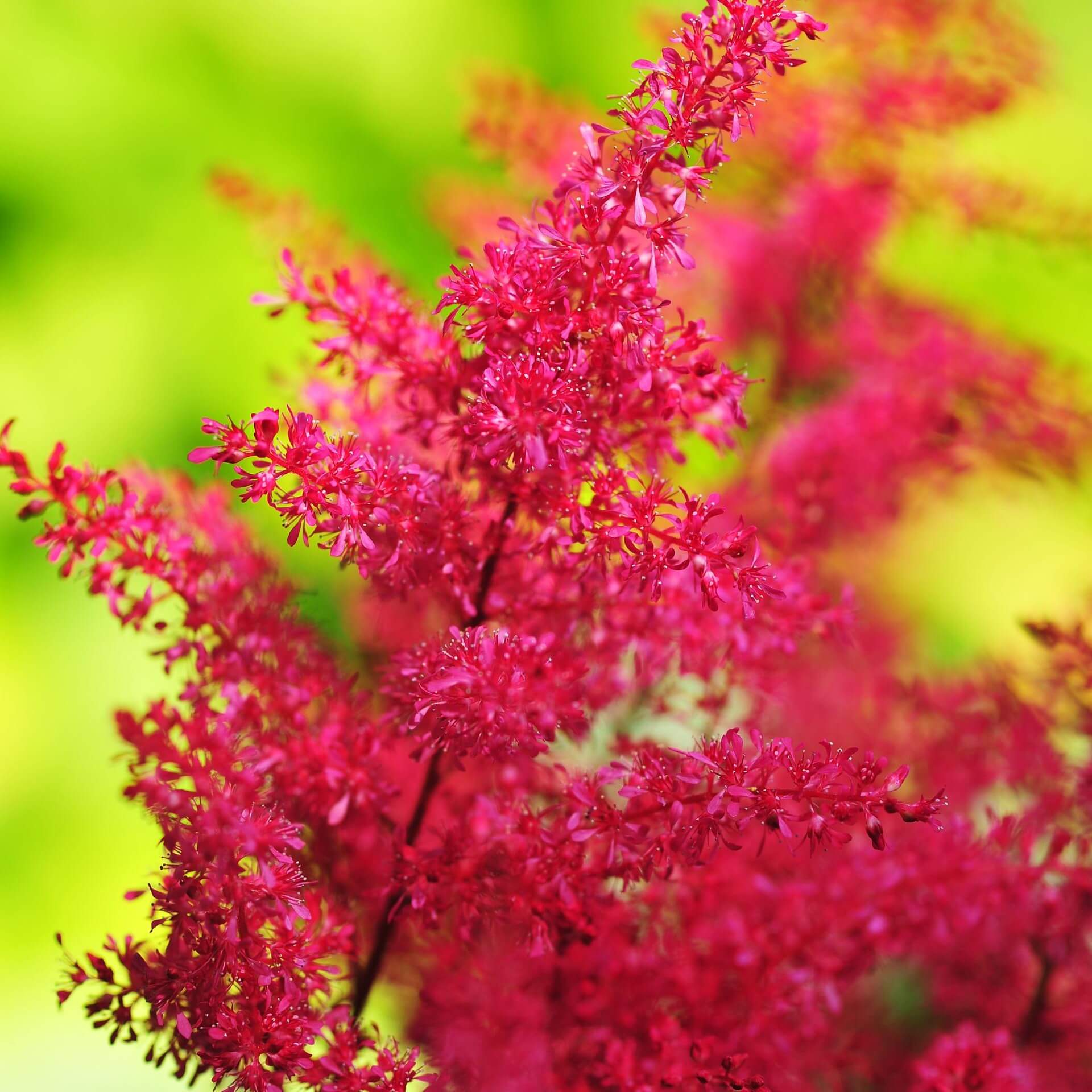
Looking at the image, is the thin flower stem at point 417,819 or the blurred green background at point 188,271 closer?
the thin flower stem at point 417,819

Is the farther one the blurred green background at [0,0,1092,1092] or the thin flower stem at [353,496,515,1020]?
the blurred green background at [0,0,1092,1092]

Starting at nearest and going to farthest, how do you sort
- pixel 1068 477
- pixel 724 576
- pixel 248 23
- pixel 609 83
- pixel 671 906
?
pixel 724 576 < pixel 671 906 < pixel 1068 477 < pixel 248 23 < pixel 609 83

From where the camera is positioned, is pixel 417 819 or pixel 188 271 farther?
pixel 188 271

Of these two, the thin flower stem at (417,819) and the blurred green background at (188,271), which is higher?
the blurred green background at (188,271)

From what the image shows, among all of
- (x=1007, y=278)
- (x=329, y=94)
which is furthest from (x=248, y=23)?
(x=1007, y=278)

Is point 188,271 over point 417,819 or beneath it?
over

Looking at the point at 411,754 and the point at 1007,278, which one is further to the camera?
the point at 1007,278

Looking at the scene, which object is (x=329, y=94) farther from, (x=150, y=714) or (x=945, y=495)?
(x=150, y=714)

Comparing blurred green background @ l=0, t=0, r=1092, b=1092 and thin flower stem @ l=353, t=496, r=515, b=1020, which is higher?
blurred green background @ l=0, t=0, r=1092, b=1092
